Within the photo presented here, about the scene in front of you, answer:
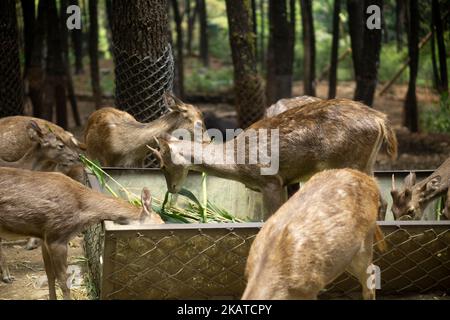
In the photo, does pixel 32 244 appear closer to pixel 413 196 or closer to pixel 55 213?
pixel 55 213

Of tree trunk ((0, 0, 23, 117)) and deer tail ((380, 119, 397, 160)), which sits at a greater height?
tree trunk ((0, 0, 23, 117))

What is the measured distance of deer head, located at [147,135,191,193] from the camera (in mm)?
8039

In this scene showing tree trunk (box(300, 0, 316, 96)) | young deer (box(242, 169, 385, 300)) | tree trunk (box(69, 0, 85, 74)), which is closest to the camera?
young deer (box(242, 169, 385, 300))

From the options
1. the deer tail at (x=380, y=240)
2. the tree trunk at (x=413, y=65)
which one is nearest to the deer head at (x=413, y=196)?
the deer tail at (x=380, y=240)

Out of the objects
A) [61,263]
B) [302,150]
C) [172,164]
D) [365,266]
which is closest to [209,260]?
[365,266]

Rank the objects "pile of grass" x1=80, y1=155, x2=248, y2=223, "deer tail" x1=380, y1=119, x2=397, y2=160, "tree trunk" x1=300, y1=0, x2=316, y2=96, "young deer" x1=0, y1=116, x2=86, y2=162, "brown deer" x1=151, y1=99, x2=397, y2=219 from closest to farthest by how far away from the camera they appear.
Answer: "pile of grass" x1=80, y1=155, x2=248, y2=223 → "brown deer" x1=151, y1=99, x2=397, y2=219 → "deer tail" x1=380, y1=119, x2=397, y2=160 → "young deer" x1=0, y1=116, x2=86, y2=162 → "tree trunk" x1=300, y1=0, x2=316, y2=96

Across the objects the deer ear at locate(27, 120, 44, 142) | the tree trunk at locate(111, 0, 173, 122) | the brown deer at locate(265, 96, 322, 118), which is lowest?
the deer ear at locate(27, 120, 44, 142)

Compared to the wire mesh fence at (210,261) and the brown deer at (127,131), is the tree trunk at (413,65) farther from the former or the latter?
the wire mesh fence at (210,261)

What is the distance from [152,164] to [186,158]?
3.38 meters

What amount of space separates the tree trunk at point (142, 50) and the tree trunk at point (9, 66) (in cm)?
198

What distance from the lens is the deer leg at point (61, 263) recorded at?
7113 mm

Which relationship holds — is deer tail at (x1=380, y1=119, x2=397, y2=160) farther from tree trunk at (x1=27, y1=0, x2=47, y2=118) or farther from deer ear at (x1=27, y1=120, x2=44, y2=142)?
tree trunk at (x1=27, y1=0, x2=47, y2=118)

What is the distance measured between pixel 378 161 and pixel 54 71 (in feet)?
20.1

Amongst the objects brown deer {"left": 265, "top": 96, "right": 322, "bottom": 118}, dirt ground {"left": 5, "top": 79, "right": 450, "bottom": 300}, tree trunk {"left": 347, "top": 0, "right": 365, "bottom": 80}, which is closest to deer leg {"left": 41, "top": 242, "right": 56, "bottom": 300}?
dirt ground {"left": 5, "top": 79, "right": 450, "bottom": 300}
